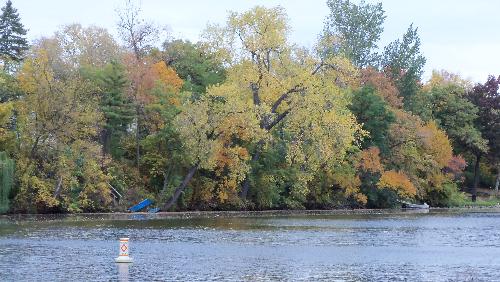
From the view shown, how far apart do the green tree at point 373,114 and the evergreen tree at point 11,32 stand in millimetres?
35569

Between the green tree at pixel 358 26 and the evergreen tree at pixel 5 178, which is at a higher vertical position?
the green tree at pixel 358 26

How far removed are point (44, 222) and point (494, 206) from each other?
A: 72.4 meters

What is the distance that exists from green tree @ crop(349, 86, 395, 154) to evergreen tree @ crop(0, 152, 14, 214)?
43.1 metres

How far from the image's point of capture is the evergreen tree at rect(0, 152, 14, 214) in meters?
58.5

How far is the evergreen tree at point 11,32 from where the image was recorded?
88.1 m

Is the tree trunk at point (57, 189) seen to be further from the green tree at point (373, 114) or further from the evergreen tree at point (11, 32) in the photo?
the green tree at point (373, 114)

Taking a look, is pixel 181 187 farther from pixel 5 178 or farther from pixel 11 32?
pixel 11 32

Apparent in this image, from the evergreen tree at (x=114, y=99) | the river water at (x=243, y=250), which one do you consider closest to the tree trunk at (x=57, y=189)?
the river water at (x=243, y=250)

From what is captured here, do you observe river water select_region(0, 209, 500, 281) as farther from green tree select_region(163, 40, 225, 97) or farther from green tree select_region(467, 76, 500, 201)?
green tree select_region(467, 76, 500, 201)

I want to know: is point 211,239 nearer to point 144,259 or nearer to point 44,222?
point 144,259

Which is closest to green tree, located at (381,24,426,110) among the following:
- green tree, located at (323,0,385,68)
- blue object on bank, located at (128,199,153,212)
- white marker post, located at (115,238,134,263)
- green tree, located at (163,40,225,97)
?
green tree, located at (323,0,385,68)

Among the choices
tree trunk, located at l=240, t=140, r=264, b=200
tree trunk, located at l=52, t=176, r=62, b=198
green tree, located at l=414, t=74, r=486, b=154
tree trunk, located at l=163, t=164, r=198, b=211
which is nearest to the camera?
tree trunk, located at l=52, t=176, r=62, b=198

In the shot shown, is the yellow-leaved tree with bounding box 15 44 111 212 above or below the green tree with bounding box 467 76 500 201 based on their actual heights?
below

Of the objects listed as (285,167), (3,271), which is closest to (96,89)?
(285,167)
